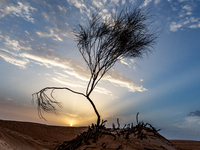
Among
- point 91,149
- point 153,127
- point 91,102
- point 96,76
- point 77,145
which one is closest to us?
point 91,149

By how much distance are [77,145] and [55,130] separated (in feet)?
40.2

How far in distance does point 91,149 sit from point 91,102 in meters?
3.01

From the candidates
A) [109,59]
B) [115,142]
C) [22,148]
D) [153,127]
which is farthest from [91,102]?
[22,148]

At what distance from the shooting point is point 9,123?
13586 millimetres

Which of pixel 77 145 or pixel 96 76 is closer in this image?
pixel 77 145

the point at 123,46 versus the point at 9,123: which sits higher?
the point at 123,46

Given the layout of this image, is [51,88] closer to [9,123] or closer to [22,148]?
[22,148]

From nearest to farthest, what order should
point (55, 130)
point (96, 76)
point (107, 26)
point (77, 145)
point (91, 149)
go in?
point (91, 149)
point (77, 145)
point (96, 76)
point (107, 26)
point (55, 130)

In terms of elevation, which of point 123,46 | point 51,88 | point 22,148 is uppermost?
point 123,46

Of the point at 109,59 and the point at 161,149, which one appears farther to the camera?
the point at 109,59

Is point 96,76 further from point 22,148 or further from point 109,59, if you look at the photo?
point 22,148

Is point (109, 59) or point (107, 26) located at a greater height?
point (107, 26)

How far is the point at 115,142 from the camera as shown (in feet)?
11.6

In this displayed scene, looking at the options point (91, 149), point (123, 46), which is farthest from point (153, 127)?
point (123, 46)
